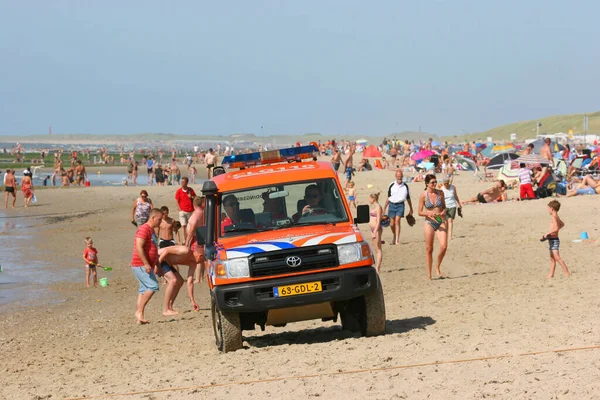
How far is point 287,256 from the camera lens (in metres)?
9.38

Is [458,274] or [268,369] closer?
[268,369]

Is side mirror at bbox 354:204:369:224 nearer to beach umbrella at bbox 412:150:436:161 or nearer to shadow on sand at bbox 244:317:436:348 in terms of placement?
shadow on sand at bbox 244:317:436:348

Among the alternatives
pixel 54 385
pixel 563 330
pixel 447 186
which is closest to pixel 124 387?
pixel 54 385

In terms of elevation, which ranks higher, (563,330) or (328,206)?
(328,206)

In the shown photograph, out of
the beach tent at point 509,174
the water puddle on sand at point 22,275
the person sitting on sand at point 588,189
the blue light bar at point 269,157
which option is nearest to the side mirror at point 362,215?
the blue light bar at point 269,157

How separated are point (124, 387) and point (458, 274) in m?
8.79

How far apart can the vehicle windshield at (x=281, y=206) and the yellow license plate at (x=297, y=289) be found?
3.06ft

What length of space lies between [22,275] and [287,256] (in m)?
13.1

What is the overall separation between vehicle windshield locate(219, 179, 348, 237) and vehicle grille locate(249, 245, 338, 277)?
0.75 metres

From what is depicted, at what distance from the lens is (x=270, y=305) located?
9.37m

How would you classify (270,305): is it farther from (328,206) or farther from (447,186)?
(447,186)

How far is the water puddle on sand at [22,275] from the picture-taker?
1795 cm

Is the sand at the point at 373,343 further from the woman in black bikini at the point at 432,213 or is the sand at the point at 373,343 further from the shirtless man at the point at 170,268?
the woman in black bikini at the point at 432,213

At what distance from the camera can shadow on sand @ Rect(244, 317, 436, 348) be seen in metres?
10.6
